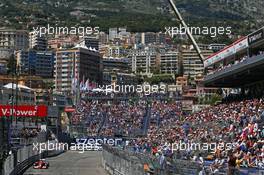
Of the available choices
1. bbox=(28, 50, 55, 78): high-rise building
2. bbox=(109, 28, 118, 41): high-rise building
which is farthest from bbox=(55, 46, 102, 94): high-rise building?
bbox=(109, 28, 118, 41): high-rise building

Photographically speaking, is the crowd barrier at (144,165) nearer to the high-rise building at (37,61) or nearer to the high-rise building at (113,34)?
the high-rise building at (37,61)

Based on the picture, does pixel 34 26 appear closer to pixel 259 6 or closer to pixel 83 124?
pixel 259 6

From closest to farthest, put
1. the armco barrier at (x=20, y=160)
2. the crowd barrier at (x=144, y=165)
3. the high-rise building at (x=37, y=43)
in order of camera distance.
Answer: the crowd barrier at (x=144, y=165) → the armco barrier at (x=20, y=160) → the high-rise building at (x=37, y=43)

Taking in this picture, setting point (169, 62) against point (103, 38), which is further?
point (103, 38)

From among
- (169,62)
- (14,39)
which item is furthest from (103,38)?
(169,62)

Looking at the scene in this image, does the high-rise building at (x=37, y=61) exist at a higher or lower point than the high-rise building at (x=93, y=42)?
lower

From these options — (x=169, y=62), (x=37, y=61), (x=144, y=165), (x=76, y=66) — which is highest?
(x=37, y=61)

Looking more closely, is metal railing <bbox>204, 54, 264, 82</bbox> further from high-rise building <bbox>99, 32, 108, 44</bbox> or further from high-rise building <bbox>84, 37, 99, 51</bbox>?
high-rise building <bbox>99, 32, 108, 44</bbox>

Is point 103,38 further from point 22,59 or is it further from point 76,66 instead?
point 76,66

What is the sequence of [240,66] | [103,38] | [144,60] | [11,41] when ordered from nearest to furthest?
[240,66], [144,60], [11,41], [103,38]

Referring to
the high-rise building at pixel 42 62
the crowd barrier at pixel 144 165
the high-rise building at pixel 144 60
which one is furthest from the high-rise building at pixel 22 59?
the crowd barrier at pixel 144 165
